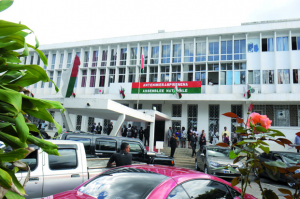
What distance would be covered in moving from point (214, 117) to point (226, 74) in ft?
15.8

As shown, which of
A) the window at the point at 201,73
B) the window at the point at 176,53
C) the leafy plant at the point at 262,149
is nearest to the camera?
the leafy plant at the point at 262,149

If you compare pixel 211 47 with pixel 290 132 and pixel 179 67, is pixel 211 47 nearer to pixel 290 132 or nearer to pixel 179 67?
pixel 179 67

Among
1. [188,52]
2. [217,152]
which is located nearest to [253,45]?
[188,52]

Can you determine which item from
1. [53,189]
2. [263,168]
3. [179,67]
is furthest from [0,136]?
[179,67]

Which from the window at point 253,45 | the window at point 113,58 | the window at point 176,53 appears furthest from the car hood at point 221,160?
the window at point 113,58

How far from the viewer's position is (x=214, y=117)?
23.5 m

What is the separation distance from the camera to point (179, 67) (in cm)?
2572

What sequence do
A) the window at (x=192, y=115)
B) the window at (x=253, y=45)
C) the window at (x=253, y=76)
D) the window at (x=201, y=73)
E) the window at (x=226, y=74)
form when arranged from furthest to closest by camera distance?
the window at (x=201, y=73), the window at (x=192, y=115), the window at (x=226, y=74), the window at (x=253, y=45), the window at (x=253, y=76)

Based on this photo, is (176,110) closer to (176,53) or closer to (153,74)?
(153,74)

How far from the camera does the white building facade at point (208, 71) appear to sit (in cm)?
2148

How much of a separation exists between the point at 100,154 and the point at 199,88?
54.6ft

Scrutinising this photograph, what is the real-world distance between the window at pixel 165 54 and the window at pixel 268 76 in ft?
34.5

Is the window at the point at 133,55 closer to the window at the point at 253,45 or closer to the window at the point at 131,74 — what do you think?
the window at the point at 131,74

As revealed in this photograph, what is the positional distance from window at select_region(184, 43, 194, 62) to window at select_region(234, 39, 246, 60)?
471 cm
